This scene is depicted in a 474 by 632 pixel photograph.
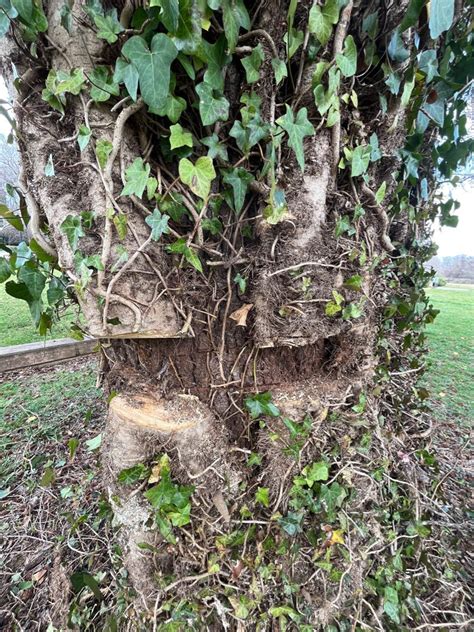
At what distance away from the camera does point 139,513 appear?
0.85m

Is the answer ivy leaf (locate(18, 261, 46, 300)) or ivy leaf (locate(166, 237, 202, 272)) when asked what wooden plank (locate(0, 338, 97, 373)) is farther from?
ivy leaf (locate(166, 237, 202, 272))

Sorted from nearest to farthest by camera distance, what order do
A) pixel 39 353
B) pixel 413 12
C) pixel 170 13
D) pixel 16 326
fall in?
1. pixel 170 13
2. pixel 413 12
3. pixel 39 353
4. pixel 16 326

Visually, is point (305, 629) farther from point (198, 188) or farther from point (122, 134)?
point (122, 134)

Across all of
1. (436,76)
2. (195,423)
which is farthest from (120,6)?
(195,423)

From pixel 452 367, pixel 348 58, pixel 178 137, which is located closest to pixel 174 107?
pixel 178 137

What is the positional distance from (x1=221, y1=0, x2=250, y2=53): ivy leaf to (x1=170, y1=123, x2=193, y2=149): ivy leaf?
7.0 inches

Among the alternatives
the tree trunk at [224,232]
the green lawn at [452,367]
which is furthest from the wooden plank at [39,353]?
the green lawn at [452,367]

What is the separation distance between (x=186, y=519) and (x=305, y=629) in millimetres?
485

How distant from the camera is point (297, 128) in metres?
0.70

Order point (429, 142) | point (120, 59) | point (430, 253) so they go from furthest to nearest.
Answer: point (430, 253)
point (429, 142)
point (120, 59)

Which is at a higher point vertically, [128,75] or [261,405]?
[128,75]

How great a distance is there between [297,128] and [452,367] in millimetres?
3855

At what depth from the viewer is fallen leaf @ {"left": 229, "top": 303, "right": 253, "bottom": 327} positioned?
2.64ft

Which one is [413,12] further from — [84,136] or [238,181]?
[84,136]
